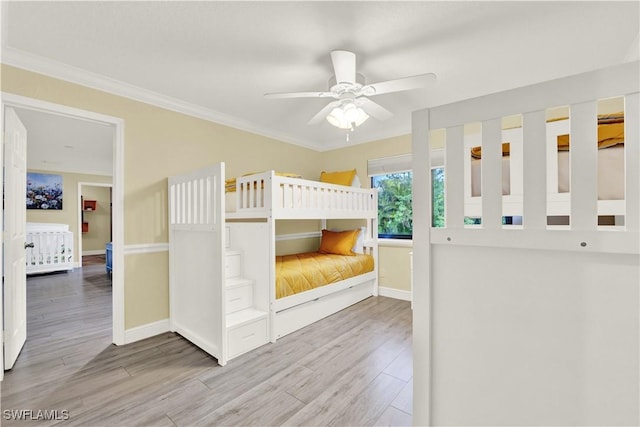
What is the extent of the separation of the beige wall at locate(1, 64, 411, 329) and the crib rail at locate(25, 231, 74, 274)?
168 inches

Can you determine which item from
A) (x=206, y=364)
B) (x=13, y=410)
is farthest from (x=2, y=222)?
(x=206, y=364)

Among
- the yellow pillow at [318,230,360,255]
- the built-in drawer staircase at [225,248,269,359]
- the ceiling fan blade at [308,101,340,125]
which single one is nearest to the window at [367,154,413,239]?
the yellow pillow at [318,230,360,255]

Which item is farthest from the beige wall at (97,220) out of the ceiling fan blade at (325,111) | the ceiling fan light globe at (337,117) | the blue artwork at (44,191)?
the ceiling fan light globe at (337,117)

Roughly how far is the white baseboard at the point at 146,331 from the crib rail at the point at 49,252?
433 cm

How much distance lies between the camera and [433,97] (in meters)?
2.82

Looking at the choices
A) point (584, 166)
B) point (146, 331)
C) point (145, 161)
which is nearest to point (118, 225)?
point (145, 161)

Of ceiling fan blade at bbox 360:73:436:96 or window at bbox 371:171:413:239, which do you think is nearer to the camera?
ceiling fan blade at bbox 360:73:436:96

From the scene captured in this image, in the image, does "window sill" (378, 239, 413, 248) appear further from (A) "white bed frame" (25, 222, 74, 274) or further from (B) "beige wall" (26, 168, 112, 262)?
(B) "beige wall" (26, 168, 112, 262)

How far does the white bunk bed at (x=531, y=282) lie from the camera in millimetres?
711

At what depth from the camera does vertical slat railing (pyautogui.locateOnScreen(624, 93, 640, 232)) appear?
0.69 meters

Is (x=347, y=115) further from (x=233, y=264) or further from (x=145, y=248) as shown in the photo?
(x=145, y=248)

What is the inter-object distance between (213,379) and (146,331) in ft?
3.67

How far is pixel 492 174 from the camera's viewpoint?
2.93 feet

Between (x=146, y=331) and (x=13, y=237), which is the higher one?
(x=13, y=237)
